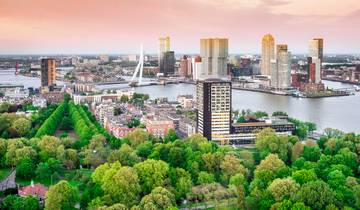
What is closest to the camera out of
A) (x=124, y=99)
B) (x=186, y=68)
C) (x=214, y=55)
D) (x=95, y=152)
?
(x=95, y=152)

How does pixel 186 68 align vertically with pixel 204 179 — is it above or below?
above

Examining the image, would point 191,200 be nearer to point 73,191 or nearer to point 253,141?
point 73,191

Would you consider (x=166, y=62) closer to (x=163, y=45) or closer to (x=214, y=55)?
(x=163, y=45)

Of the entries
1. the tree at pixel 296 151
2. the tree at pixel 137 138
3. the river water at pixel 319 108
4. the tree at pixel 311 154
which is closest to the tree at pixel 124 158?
the tree at pixel 137 138

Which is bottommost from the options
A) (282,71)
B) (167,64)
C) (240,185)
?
(240,185)

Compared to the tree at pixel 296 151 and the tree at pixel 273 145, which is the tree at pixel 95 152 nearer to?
the tree at pixel 273 145

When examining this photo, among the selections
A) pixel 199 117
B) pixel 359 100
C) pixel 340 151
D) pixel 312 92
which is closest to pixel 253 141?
pixel 199 117

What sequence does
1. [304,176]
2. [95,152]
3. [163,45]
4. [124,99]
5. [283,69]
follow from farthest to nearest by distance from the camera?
[163,45]
[283,69]
[124,99]
[95,152]
[304,176]

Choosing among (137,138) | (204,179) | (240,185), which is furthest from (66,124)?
(240,185)
